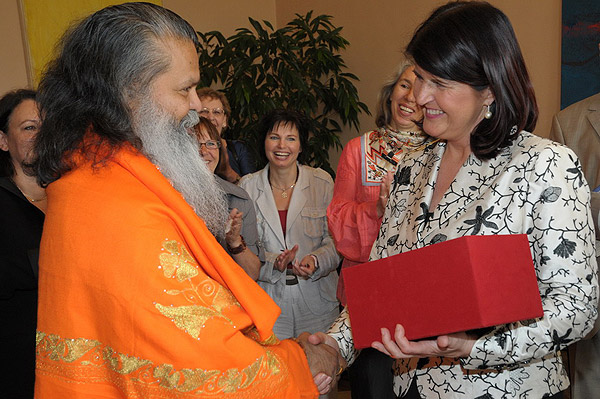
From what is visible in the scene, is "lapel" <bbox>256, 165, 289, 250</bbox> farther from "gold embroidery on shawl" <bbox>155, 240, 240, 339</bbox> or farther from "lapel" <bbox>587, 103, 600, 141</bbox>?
"gold embroidery on shawl" <bbox>155, 240, 240, 339</bbox>

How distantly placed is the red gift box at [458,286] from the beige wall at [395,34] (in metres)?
3.08

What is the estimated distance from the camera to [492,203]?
1.52m

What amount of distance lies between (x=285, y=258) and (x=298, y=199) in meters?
0.46

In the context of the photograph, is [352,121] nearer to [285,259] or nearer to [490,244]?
[285,259]

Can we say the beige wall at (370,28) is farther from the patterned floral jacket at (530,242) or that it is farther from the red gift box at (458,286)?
the red gift box at (458,286)

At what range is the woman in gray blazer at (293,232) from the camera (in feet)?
11.3

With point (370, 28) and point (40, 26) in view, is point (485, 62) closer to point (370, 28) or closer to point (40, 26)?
point (40, 26)

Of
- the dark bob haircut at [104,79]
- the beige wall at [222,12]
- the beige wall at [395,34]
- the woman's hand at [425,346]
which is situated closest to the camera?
the woman's hand at [425,346]

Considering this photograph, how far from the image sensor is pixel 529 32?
14.5ft

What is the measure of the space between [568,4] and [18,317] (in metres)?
3.97

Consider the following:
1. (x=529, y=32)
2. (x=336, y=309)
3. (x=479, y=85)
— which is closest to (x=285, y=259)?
(x=336, y=309)

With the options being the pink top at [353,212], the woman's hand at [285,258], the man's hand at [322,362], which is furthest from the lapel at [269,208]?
the man's hand at [322,362]

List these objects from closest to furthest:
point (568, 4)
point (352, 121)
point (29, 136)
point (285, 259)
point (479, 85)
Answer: point (479, 85)
point (29, 136)
point (285, 259)
point (568, 4)
point (352, 121)

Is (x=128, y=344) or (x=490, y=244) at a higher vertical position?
(x=490, y=244)
